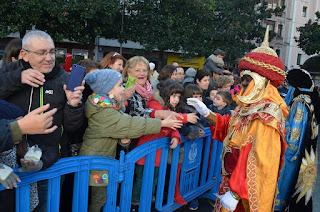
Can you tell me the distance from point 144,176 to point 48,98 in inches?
49.2

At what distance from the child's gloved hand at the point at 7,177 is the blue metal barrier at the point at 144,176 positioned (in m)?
0.13

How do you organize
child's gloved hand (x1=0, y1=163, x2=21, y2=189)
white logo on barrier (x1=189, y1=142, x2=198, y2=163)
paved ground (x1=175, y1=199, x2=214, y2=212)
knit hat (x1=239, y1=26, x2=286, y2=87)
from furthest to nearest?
paved ground (x1=175, y1=199, x2=214, y2=212)
white logo on barrier (x1=189, y1=142, x2=198, y2=163)
knit hat (x1=239, y1=26, x2=286, y2=87)
child's gloved hand (x1=0, y1=163, x2=21, y2=189)

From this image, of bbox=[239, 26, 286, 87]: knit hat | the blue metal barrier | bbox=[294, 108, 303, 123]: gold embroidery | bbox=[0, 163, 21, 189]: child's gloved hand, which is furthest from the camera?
bbox=[294, 108, 303, 123]: gold embroidery

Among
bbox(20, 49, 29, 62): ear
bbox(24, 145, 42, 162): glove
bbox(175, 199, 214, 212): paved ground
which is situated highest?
bbox(20, 49, 29, 62): ear

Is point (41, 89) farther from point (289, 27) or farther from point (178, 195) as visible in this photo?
point (289, 27)

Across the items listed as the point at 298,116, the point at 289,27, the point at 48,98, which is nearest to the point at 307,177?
the point at 298,116

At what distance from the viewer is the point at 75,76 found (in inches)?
82.4

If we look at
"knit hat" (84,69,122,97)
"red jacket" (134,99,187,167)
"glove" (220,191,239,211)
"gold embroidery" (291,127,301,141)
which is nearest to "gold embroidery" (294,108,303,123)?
"gold embroidery" (291,127,301,141)

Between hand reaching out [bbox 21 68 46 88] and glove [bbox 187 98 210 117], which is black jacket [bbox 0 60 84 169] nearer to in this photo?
hand reaching out [bbox 21 68 46 88]

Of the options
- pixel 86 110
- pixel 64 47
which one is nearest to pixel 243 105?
pixel 86 110

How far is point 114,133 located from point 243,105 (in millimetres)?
1219

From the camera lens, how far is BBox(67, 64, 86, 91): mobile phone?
2.07 metres

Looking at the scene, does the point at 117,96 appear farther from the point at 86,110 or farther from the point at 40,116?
the point at 40,116

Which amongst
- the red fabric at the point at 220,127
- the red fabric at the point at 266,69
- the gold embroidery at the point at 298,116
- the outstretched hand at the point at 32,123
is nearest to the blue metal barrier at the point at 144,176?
the outstretched hand at the point at 32,123
